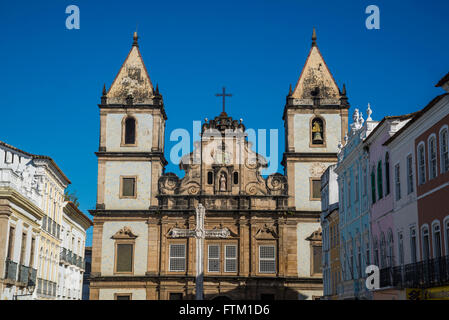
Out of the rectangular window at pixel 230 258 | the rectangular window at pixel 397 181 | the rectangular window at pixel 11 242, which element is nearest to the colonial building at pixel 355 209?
the rectangular window at pixel 397 181

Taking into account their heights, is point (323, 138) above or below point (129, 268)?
above

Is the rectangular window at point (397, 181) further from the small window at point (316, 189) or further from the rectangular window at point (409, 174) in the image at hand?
the small window at point (316, 189)

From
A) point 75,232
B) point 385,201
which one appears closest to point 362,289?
point 385,201

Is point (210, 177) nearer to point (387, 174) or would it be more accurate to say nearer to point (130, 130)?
point (130, 130)

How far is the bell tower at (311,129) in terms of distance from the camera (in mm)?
50531

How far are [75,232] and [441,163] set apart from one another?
37.9m

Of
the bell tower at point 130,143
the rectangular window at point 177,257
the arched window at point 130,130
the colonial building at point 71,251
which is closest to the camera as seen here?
the colonial building at point 71,251

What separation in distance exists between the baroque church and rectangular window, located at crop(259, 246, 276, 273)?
0.08 metres

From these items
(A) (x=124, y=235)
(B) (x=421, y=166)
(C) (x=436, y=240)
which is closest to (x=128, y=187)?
(A) (x=124, y=235)

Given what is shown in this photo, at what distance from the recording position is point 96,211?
49875mm

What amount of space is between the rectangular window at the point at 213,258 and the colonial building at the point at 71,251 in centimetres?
1041

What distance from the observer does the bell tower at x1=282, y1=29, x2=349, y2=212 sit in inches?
1989
